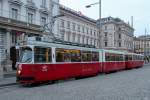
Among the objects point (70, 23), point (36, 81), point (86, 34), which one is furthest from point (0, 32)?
point (86, 34)

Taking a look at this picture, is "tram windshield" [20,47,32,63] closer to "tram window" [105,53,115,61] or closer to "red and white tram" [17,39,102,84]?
"red and white tram" [17,39,102,84]

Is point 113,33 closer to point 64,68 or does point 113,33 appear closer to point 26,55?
point 64,68

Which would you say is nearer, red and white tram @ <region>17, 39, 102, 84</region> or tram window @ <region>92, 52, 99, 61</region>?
red and white tram @ <region>17, 39, 102, 84</region>

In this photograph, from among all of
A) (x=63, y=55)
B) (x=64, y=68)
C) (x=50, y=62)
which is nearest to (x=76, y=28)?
(x=63, y=55)

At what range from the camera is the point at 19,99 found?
38.0ft

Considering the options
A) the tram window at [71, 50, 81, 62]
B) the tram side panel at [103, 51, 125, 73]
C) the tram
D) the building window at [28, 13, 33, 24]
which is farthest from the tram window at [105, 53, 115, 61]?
the building window at [28, 13, 33, 24]

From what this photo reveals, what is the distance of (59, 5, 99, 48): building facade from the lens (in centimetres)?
5169

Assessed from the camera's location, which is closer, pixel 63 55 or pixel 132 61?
pixel 63 55

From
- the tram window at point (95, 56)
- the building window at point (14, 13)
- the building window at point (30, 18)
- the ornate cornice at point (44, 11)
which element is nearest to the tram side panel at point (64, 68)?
the tram window at point (95, 56)

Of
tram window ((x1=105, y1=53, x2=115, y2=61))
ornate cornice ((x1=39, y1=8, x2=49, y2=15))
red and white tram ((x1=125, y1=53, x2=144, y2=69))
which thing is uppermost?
ornate cornice ((x1=39, y1=8, x2=49, y2=15))

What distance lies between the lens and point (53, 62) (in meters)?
18.7

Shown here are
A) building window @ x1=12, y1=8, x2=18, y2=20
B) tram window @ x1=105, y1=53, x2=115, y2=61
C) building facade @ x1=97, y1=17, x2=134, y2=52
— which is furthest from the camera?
building facade @ x1=97, y1=17, x2=134, y2=52

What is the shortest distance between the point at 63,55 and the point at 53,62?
158cm

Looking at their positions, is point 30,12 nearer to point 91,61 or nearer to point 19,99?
point 91,61
